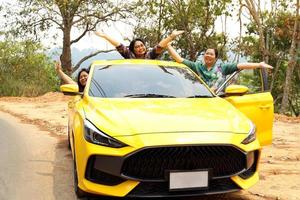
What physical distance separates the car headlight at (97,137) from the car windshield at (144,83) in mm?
903

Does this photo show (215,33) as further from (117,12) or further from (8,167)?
(8,167)

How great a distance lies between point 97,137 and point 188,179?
89 cm

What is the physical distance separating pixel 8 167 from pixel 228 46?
25.4 meters

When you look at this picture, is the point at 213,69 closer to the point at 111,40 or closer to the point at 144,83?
the point at 144,83

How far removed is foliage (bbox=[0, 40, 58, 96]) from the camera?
2436 cm

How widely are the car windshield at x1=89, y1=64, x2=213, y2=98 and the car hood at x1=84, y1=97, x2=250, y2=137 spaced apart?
0.78ft

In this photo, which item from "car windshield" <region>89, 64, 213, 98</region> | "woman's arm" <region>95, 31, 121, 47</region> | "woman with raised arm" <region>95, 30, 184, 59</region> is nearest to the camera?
"car windshield" <region>89, 64, 213, 98</region>

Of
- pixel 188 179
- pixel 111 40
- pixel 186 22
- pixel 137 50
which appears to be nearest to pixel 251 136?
pixel 188 179

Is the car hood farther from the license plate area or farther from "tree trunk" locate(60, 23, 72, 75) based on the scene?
"tree trunk" locate(60, 23, 72, 75)

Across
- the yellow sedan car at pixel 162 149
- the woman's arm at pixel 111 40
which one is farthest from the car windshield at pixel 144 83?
the woman's arm at pixel 111 40

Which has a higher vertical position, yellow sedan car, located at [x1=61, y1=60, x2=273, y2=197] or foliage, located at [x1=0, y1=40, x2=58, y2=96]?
yellow sedan car, located at [x1=61, y1=60, x2=273, y2=197]

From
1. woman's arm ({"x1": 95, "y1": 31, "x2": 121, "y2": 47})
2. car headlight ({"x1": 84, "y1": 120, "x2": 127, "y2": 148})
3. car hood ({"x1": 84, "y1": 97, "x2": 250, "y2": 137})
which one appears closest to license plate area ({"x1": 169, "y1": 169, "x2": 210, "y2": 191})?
car hood ({"x1": 84, "y1": 97, "x2": 250, "y2": 137})

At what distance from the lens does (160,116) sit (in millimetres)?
4414

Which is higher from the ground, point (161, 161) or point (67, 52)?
point (161, 161)
